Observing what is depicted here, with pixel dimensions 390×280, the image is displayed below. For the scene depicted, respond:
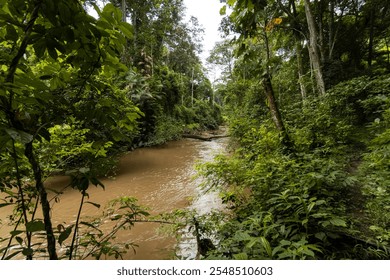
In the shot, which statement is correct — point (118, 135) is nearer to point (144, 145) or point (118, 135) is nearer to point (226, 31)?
point (226, 31)

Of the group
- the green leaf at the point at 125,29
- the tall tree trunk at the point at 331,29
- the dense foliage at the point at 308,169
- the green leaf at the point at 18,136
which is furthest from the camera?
the tall tree trunk at the point at 331,29

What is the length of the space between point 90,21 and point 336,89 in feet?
20.9

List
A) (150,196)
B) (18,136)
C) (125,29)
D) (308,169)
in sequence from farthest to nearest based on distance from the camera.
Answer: (150,196) < (308,169) < (125,29) < (18,136)

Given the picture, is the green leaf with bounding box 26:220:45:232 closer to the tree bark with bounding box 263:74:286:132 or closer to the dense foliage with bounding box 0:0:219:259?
the dense foliage with bounding box 0:0:219:259

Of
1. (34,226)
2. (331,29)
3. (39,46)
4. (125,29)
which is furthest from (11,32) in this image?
(331,29)

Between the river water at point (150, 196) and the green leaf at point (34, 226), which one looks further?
the river water at point (150, 196)

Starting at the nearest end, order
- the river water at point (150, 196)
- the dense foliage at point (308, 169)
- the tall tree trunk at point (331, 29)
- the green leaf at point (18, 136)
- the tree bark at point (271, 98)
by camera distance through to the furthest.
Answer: the green leaf at point (18, 136)
the dense foliage at point (308, 169)
the river water at point (150, 196)
the tree bark at point (271, 98)
the tall tree trunk at point (331, 29)

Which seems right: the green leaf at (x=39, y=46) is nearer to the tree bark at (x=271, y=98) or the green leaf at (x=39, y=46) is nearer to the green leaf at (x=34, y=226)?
the green leaf at (x=34, y=226)

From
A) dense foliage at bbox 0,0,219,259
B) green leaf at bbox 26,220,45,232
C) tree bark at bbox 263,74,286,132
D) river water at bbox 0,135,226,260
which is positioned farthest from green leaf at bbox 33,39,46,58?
tree bark at bbox 263,74,286,132

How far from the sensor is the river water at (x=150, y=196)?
3.45 metres

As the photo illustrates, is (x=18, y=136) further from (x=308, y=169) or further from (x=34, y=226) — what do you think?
(x=308, y=169)

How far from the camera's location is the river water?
136 inches

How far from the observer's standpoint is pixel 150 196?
5758mm

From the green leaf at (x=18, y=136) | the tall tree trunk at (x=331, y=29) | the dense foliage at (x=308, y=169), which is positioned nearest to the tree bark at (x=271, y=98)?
the dense foliage at (x=308, y=169)
